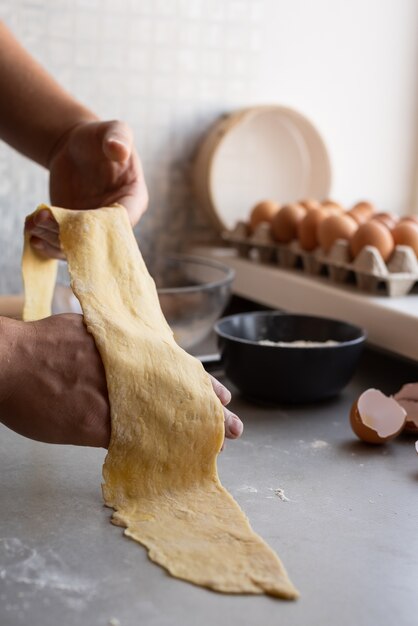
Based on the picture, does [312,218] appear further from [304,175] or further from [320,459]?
[320,459]

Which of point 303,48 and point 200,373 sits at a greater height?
point 303,48

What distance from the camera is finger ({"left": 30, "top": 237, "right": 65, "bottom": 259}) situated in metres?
0.95

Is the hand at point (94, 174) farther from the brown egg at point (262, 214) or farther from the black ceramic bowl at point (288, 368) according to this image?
the brown egg at point (262, 214)

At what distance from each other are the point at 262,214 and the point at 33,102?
543 millimetres

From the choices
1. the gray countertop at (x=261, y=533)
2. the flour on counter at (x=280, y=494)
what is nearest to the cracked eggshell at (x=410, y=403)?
the gray countertop at (x=261, y=533)

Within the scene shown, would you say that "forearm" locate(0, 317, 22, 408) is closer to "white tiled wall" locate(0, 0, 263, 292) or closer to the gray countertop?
the gray countertop

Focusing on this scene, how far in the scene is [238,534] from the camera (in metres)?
0.65

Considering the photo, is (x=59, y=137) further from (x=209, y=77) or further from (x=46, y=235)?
(x=209, y=77)

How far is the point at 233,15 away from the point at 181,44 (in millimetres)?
133

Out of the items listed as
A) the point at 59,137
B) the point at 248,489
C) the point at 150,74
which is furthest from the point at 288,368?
the point at 150,74

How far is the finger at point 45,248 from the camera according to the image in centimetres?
95

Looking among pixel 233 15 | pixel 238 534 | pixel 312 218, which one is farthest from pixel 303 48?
pixel 238 534

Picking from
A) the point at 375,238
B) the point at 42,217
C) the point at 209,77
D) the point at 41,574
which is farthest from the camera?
the point at 209,77

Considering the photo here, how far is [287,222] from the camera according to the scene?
1.42 m
